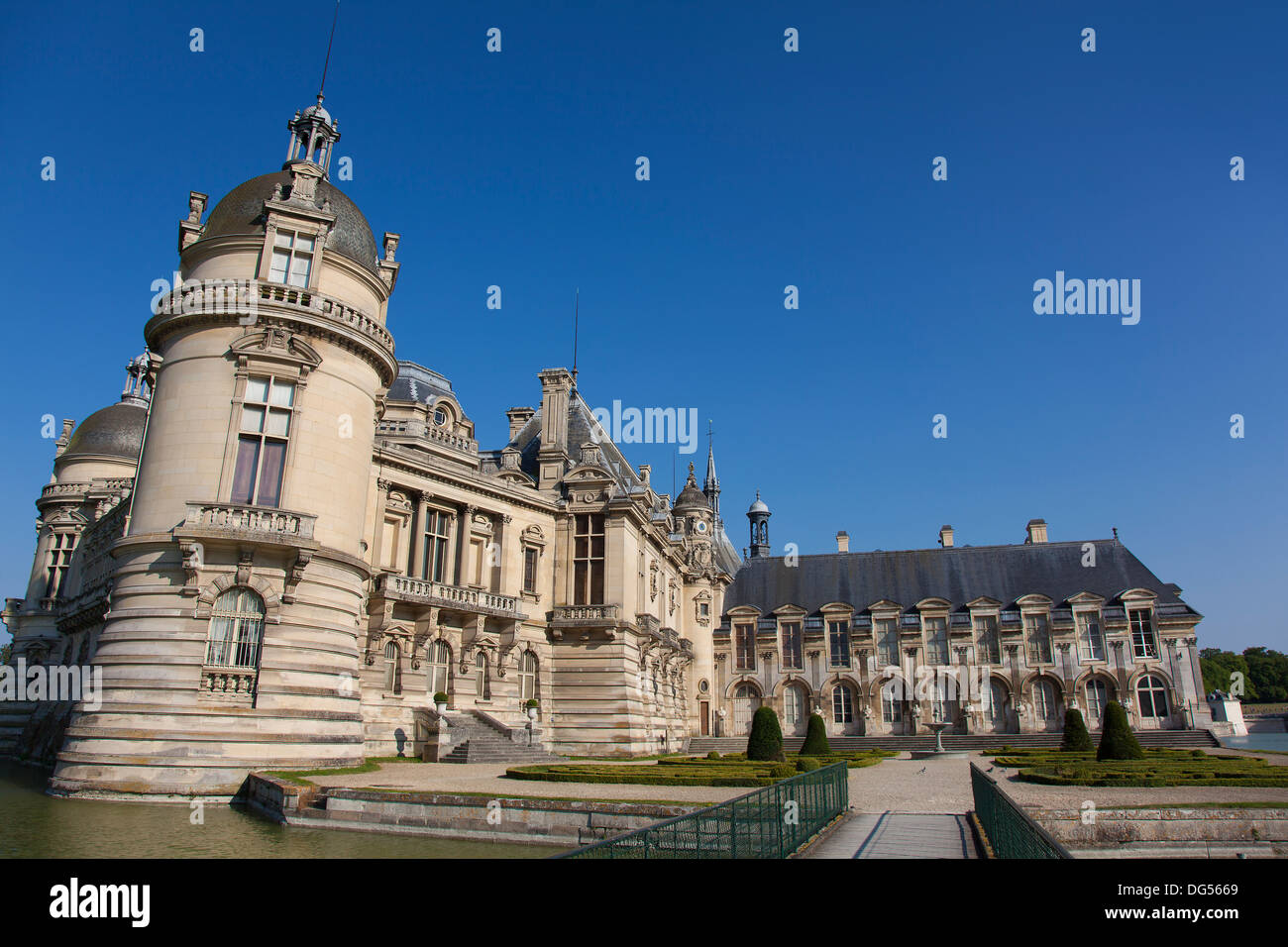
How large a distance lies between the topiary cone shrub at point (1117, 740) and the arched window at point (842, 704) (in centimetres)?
2893

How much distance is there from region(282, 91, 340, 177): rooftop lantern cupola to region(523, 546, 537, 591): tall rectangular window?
18.4m

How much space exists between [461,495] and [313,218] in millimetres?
13592

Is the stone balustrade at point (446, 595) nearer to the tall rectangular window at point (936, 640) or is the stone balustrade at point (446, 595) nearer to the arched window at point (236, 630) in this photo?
the arched window at point (236, 630)

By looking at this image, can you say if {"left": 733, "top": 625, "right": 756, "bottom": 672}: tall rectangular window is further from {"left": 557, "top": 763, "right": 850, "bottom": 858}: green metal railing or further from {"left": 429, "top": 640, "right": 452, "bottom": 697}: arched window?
{"left": 557, "top": 763, "right": 850, "bottom": 858}: green metal railing

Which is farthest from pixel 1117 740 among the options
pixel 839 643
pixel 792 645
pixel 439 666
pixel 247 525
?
pixel 792 645

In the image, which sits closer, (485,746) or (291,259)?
(291,259)

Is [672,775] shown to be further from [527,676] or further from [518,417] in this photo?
[518,417]

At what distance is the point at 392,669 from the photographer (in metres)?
31.8

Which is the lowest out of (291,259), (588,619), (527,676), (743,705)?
(743,705)

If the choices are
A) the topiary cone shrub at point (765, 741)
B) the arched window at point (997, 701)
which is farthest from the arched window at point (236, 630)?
the arched window at point (997, 701)

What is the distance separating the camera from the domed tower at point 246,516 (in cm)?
2108

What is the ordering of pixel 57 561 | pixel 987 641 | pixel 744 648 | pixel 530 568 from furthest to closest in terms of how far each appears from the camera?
pixel 744 648, pixel 987 641, pixel 57 561, pixel 530 568

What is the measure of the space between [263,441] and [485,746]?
48.2 ft
